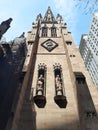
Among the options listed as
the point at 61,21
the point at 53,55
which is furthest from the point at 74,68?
the point at 61,21

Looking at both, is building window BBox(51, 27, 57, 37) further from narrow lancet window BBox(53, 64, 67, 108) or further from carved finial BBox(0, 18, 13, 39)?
narrow lancet window BBox(53, 64, 67, 108)

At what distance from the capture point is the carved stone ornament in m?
27.7

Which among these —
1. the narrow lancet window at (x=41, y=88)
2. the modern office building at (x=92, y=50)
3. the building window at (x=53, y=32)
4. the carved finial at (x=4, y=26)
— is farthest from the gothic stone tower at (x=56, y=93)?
the modern office building at (x=92, y=50)

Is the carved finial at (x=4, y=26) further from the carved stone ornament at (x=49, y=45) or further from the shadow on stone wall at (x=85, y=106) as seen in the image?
the shadow on stone wall at (x=85, y=106)

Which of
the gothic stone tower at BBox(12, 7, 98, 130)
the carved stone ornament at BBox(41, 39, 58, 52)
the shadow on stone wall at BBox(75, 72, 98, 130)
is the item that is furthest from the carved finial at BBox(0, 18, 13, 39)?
the shadow on stone wall at BBox(75, 72, 98, 130)

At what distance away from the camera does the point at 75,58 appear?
23.9 m

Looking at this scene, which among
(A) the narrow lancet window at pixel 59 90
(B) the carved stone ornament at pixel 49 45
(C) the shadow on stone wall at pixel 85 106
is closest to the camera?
(C) the shadow on stone wall at pixel 85 106

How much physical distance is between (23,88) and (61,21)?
22.0m

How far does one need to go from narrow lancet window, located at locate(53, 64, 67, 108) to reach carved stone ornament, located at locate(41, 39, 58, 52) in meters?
4.74

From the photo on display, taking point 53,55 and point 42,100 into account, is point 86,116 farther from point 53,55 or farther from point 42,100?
point 53,55

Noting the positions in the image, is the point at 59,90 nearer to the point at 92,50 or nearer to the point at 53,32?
the point at 53,32

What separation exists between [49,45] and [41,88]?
10.2m

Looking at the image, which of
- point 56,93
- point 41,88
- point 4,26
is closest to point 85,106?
point 56,93

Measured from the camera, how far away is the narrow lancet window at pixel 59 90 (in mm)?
17969
